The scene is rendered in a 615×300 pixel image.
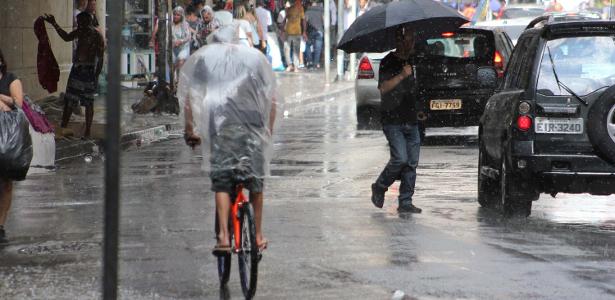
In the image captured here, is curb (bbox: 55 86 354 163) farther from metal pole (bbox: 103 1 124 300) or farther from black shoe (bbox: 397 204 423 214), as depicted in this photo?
metal pole (bbox: 103 1 124 300)

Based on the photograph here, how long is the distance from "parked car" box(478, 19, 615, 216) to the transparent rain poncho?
11.5 ft

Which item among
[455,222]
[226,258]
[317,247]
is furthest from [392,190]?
[226,258]

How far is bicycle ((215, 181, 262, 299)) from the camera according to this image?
7.90 m

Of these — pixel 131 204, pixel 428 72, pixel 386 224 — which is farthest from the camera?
pixel 428 72

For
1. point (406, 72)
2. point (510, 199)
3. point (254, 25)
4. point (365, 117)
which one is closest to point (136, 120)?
point (365, 117)

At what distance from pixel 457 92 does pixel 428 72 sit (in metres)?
0.49

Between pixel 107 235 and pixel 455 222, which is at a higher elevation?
pixel 107 235

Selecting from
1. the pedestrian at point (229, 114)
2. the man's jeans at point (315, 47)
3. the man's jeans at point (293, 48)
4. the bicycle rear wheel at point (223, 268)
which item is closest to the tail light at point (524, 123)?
the pedestrian at point (229, 114)

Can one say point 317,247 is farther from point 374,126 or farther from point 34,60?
point 34,60

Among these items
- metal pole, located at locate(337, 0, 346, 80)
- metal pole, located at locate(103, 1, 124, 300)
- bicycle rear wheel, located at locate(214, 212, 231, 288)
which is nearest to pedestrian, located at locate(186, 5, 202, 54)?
metal pole, located at locate(337, 0, 346, 80)

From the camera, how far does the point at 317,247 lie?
1018 centimetres

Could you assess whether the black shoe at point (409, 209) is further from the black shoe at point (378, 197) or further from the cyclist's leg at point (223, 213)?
the cyclist's leg at point (223, 213)

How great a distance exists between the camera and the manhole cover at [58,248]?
10.1 m

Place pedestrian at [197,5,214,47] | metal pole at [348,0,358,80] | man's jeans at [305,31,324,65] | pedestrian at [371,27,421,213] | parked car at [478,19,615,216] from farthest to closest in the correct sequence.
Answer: man's jeans at [305,31,324,65]
metal pole at [348,0,358,80]
pedestrian at [197,5,214,47]
pedestrian at [371,27,421,213]
parked car at [478,19,615,216]
